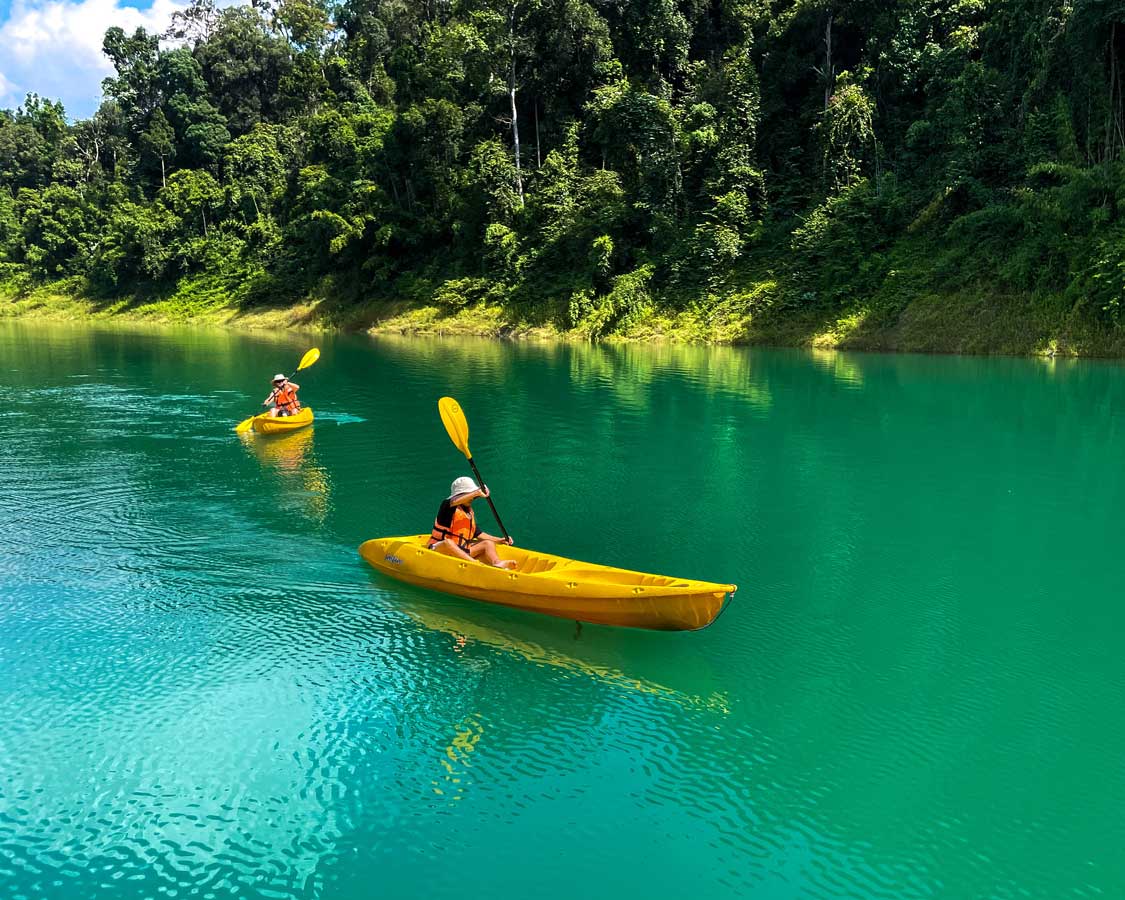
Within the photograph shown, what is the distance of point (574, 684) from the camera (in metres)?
7.15

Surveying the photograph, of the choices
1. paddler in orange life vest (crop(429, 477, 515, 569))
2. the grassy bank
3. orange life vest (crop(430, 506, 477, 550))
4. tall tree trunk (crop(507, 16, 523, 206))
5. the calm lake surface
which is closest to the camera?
the calm lake surface

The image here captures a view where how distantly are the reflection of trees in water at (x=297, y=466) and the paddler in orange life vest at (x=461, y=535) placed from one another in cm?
347

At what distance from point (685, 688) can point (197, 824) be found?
3824mm

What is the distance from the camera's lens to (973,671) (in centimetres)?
728

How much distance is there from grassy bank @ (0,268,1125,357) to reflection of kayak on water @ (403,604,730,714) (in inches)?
987

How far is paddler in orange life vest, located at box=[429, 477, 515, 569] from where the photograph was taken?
871cm

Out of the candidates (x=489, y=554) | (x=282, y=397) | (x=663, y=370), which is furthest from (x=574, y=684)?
(x=663, y=370)

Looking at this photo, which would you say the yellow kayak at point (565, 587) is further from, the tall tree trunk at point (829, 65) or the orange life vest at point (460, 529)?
the tall tree trunk at point (829, 65)

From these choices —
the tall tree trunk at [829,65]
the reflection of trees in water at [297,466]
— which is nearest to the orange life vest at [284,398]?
the reflection of trees in water at [297,466]

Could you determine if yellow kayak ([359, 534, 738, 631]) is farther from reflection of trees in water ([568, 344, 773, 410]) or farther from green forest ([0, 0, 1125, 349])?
green forest ([0, 0, 1125, 349])

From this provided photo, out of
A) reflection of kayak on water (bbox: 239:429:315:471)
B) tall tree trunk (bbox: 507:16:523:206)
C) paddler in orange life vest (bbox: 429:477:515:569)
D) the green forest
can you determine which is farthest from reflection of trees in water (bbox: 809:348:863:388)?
tall tree trunk (bbox: 507:16:523:206)

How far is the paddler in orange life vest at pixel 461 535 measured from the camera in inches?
343

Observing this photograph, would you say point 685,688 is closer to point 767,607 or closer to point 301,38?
point 767,607

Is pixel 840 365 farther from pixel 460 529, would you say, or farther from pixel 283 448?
pixel 460 529
